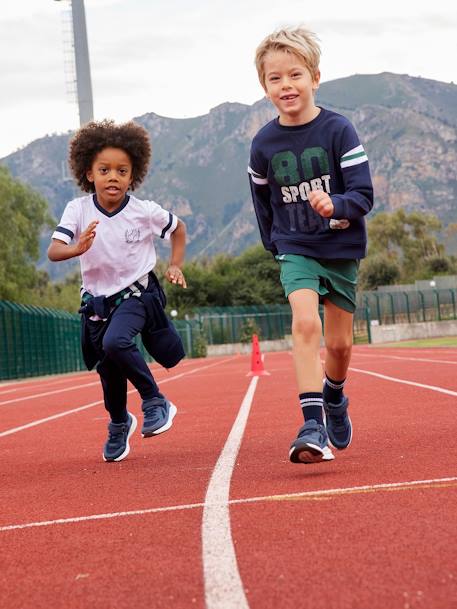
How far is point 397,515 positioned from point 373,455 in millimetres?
2117

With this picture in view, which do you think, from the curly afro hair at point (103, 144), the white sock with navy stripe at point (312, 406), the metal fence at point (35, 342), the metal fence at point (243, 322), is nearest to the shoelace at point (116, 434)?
the curly afro hair at point (103, 144)

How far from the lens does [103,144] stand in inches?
287

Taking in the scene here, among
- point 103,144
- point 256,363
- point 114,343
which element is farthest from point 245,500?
point 256,363

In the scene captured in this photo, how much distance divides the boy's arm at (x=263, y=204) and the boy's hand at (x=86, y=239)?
910 millimetres

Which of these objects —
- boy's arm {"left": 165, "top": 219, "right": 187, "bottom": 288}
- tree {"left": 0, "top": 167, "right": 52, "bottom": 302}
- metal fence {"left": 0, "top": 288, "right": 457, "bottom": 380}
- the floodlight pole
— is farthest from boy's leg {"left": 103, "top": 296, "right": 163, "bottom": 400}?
tree {"left": 0, "top": 167, "right": 52, "bottom": 302}

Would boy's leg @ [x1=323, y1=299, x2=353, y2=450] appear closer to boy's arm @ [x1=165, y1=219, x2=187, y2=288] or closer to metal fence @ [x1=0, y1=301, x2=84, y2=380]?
boy's arm @ [x1=165, y1=219, x2=187, y2=288]

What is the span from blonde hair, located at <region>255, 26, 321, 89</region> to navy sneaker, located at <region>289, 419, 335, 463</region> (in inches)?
73.2

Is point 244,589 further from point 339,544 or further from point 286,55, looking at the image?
point 286,55

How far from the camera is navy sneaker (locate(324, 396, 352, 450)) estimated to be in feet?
21.5

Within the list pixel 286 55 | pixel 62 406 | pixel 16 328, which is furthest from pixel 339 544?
pixel 16 328

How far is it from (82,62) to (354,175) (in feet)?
167

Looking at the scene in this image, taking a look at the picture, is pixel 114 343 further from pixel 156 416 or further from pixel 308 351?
pixel 308 351

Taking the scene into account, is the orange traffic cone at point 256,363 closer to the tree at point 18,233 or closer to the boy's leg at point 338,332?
the boy's leg at point 338,332

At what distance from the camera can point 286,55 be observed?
6.14m
